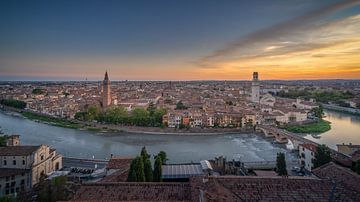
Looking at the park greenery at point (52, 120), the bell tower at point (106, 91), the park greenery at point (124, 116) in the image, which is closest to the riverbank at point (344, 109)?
the park greenery at point (124, 116)

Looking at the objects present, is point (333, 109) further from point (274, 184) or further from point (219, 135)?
point (274, 184)

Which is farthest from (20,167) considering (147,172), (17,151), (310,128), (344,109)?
(344,109)

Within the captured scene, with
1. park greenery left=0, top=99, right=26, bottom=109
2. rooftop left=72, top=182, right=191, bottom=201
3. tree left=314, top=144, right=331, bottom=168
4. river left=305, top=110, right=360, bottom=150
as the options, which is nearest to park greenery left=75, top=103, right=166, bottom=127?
river left=305, top=110, right=360, bottom=150

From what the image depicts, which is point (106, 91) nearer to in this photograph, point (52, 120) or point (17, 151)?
point (52, 120)

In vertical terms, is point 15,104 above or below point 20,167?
above

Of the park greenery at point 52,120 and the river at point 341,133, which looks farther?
the park greenery at point 52,120

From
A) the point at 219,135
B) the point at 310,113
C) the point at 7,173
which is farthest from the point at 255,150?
the point at 310,113

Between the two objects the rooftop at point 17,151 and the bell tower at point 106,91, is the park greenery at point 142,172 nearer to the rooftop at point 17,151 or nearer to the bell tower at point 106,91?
the rooftop at point 17,151

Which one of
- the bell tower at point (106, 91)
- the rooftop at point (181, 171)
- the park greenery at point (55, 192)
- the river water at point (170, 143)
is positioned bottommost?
the river water at point (170, 143)
